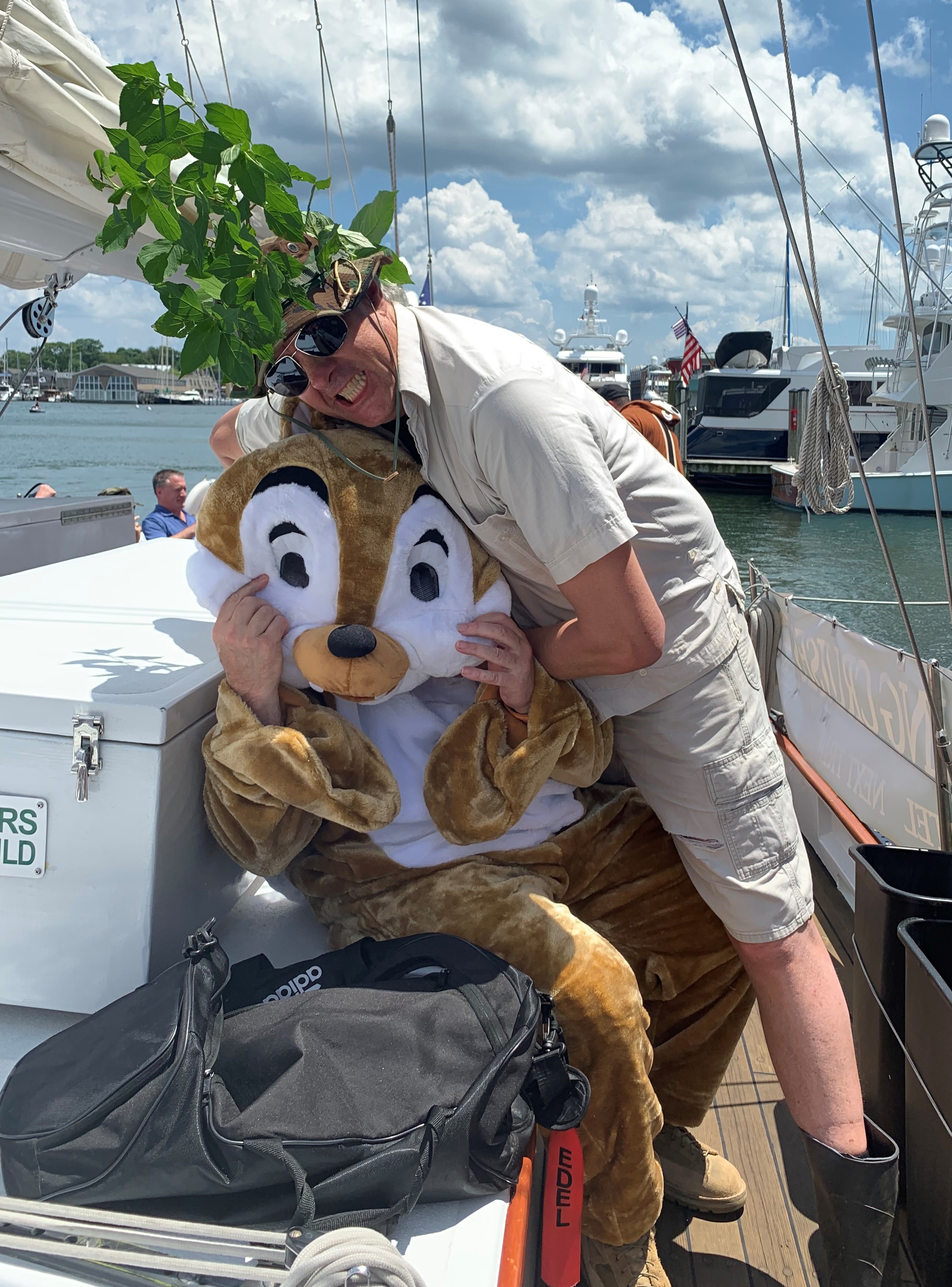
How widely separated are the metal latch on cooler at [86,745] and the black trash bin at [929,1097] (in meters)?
1.55

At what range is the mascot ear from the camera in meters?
1.75

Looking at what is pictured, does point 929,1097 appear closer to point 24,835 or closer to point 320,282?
point 24,835

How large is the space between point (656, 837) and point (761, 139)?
63.1 inches

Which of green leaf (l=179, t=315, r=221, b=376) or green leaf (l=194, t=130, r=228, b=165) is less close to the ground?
green leaf (l=194, t=130, r=228, b=165)

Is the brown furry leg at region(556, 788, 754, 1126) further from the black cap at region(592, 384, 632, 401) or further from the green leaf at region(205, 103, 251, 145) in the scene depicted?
the black cap at region(592, 384, 632, 401)

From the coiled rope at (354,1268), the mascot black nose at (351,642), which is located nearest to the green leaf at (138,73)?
the mascot black nose at (351,642)

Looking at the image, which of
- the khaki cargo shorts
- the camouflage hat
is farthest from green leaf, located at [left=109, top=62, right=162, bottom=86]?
the khaki cargo shorts

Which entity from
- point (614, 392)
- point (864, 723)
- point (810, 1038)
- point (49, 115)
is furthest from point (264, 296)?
point (614, 392)

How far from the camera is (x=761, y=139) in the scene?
2.26 metres

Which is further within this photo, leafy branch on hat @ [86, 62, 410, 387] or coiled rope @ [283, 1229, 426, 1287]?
leafy branch on hat @ [86, 62, 410, 387]

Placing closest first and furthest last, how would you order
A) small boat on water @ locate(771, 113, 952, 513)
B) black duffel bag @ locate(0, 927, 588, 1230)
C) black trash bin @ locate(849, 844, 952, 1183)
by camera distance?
black duffel bag @ locate(0, 927, 588, 1230)
black trash bin @ locate(849, 844, 952, 1183)
small boat on water @ locate(771, 113, 952, 513)

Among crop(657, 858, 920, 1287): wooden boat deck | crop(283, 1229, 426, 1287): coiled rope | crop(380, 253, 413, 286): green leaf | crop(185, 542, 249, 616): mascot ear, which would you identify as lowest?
crop(657, 858, 920, 1287): wooden boat deck

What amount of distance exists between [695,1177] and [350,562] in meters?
1.56

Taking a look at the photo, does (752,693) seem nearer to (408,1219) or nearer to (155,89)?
(408,1219)
